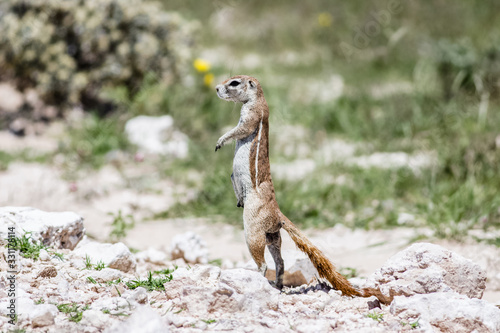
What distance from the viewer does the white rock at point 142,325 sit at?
6.37 ft

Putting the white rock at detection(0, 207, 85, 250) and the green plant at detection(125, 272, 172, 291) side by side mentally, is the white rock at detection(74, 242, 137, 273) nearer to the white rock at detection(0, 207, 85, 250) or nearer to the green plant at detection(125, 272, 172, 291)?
the white rock at detection(0, 207, 85, 250)

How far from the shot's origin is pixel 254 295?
2352 millimetres

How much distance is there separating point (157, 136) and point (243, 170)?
3974 millimetres

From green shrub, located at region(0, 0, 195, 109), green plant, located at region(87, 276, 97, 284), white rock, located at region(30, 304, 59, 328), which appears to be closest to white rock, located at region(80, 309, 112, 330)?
white rock, located at region(30, 304, 59, 328)

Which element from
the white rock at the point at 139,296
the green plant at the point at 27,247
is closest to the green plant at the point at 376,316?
the white rock at the point at 139,296

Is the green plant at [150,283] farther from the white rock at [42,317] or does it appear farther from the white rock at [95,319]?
the white rock at [42,317]

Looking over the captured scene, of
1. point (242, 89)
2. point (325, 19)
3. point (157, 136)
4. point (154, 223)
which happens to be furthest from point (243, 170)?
point (325, 19)

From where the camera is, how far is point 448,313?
2.29 m

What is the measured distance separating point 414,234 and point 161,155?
3021 millimetres

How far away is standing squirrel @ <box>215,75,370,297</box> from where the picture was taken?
260 centimetres

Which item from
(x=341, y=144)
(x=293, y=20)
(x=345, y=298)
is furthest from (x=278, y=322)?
(x=293, y=20)

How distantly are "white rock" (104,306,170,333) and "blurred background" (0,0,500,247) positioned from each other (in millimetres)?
1906

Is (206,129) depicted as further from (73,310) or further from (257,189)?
(73,310)

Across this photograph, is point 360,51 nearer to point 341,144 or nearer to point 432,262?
point 341,144
